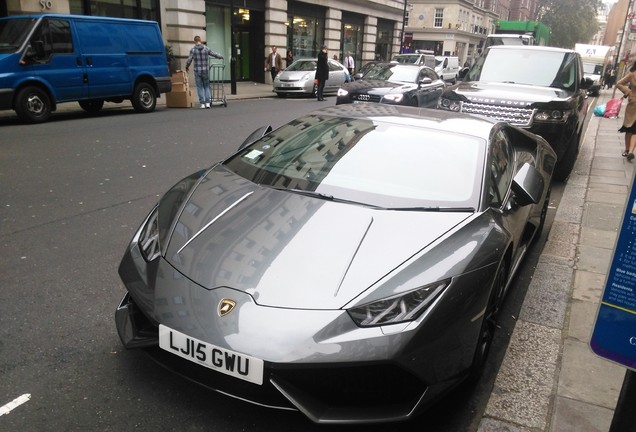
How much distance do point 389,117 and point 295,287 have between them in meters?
1.96

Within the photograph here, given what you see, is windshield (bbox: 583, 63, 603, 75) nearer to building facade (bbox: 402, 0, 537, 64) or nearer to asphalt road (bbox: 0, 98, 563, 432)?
building facade (bbox: 402, 0, 537, 64)

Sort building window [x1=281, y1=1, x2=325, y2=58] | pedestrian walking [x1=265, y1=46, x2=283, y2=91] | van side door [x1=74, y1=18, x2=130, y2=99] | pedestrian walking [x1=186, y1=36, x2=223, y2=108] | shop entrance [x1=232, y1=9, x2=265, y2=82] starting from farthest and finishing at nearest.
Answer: building window [x1=281, y1=1, x2=325, y2=58] → shop entrance [x1=232, y1=9, x2=265, y2=82] → pedestrian walking [x1=265, y1=46, x2=283, y2=91] → pedestrian walking [x1=186, y1=36, x2=223, y2=108] → van side door [x1=74, y1=18, x2=130, y2=99]

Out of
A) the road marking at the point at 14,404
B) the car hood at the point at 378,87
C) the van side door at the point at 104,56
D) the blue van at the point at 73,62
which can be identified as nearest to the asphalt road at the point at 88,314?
the road marking at the point at 14,404

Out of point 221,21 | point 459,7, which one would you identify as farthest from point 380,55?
point 459,7

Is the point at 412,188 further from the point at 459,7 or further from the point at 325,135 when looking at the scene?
the point at 459,7

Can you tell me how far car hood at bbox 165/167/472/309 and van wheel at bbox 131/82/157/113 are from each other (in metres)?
11.6

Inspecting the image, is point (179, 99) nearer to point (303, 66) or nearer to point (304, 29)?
point (303, 66)

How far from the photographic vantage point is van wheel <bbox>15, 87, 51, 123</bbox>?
424 inches

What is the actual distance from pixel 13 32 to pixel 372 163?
1112 centimetres

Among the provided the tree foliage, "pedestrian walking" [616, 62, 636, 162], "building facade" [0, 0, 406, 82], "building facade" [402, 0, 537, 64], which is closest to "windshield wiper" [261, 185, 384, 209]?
"pedestrian walking" [616, 62, 636, 162]

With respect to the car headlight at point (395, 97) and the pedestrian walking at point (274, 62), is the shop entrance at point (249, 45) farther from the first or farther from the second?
the car headlight at point (395, 97)

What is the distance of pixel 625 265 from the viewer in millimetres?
1847

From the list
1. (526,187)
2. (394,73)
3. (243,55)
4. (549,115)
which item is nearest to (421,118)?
(526,187)

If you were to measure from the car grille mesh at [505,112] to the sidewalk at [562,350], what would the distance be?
5.57ft
